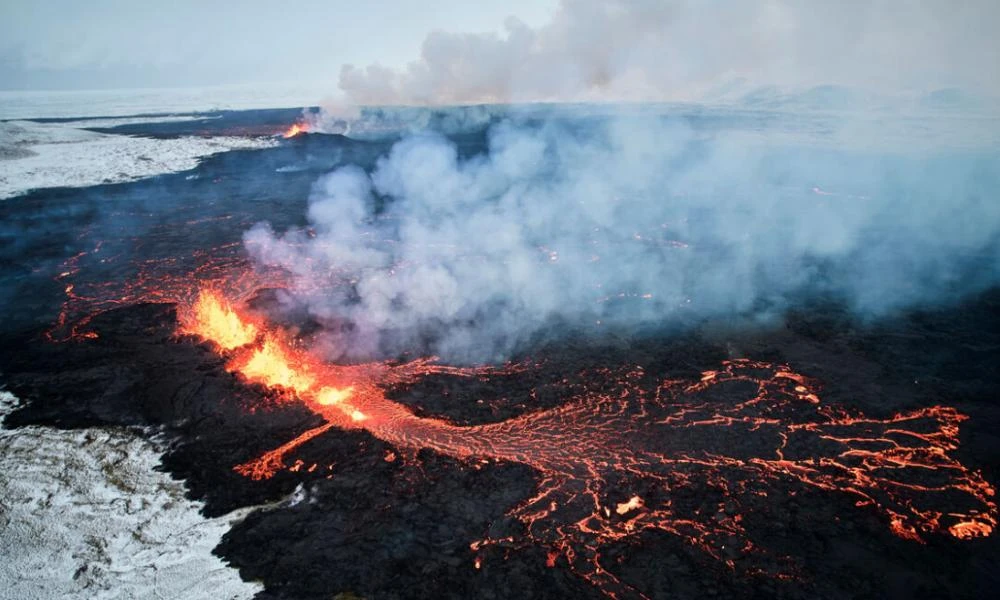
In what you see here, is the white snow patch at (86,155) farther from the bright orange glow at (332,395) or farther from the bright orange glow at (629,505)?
the bright orange glow at (629,505)

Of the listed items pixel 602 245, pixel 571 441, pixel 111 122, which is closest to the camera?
pixel 571 441

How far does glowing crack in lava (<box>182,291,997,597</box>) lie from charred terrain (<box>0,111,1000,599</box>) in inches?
1.8

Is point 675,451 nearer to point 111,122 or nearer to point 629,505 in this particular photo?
point 629,505

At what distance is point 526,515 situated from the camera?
7691 mm

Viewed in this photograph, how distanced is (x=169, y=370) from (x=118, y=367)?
4.84 feet

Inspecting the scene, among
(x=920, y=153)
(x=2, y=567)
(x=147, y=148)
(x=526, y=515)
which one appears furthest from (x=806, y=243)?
(x=147, y=148)

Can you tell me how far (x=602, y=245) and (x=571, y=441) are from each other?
14616 mm

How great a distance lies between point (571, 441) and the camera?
30.7ft

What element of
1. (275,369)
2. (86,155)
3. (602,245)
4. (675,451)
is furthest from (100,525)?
(86,155)

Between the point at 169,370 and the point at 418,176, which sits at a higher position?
the point at 418,176

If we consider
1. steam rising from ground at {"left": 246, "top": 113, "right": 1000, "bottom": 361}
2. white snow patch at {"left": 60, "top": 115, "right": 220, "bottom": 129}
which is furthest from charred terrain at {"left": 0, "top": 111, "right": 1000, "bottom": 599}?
white snow patch at {"left": 60, "top": 115, "right": 220, "bottom": 129}

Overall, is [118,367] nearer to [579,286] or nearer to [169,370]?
[169,370]

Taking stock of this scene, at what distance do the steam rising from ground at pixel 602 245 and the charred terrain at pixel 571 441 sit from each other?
1.19 m

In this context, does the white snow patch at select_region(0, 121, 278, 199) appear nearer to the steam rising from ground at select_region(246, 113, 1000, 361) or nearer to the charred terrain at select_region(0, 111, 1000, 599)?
the steam rising from ground at select_region(246, 113, 1000, 361)
